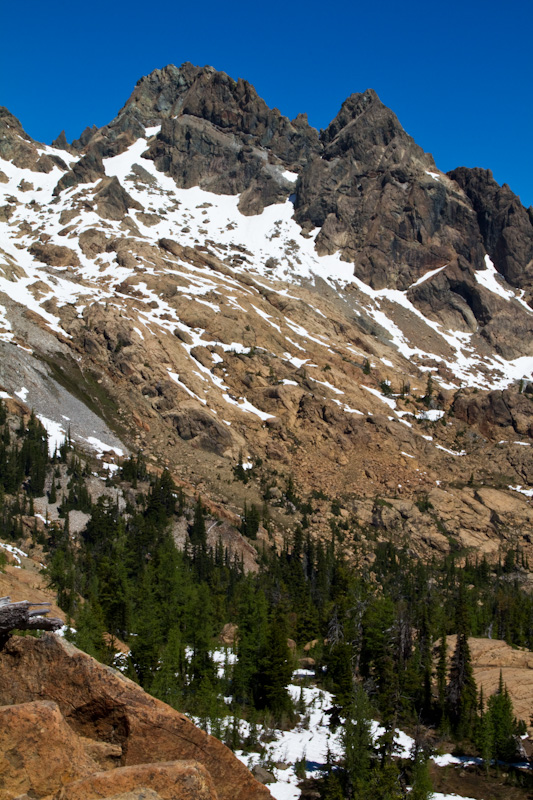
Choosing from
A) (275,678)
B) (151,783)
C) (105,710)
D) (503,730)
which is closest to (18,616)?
(105,710)

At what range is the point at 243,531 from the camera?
104 meters

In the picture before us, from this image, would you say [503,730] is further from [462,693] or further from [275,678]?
[275,678]

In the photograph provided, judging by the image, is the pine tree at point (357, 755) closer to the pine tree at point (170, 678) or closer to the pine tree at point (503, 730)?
the pine tree at point (170, 678)

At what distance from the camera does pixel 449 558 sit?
119 meters

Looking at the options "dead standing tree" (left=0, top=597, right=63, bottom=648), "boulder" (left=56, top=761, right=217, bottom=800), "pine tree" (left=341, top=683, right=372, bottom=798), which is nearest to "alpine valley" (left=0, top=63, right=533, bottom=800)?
"boulder" (left=56, top=761, right=217, bottom=800)

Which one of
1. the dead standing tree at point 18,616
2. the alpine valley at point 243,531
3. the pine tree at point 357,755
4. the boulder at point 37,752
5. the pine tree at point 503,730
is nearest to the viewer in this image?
the boulder at point 37,752

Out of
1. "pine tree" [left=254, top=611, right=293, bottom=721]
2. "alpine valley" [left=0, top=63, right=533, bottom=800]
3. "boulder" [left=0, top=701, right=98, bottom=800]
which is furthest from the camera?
"pine tree" [left=254, top=611, right=293, bottom=721]

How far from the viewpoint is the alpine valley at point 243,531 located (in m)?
30.2

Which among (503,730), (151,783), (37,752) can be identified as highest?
(37,752)

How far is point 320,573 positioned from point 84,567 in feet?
116

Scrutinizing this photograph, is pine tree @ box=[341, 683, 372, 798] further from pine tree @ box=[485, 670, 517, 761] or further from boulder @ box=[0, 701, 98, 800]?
boulder @ box=[0, 701, 98, 800]

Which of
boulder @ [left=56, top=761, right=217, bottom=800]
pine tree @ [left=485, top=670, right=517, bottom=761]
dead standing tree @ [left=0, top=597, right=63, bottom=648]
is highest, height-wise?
dead standing tree @ [left=0, top=597, right=63, bottom=648]

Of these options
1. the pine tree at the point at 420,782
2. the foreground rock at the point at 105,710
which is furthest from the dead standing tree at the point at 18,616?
the pine tree at the point at 420,782

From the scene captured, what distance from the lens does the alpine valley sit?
1190 inches
